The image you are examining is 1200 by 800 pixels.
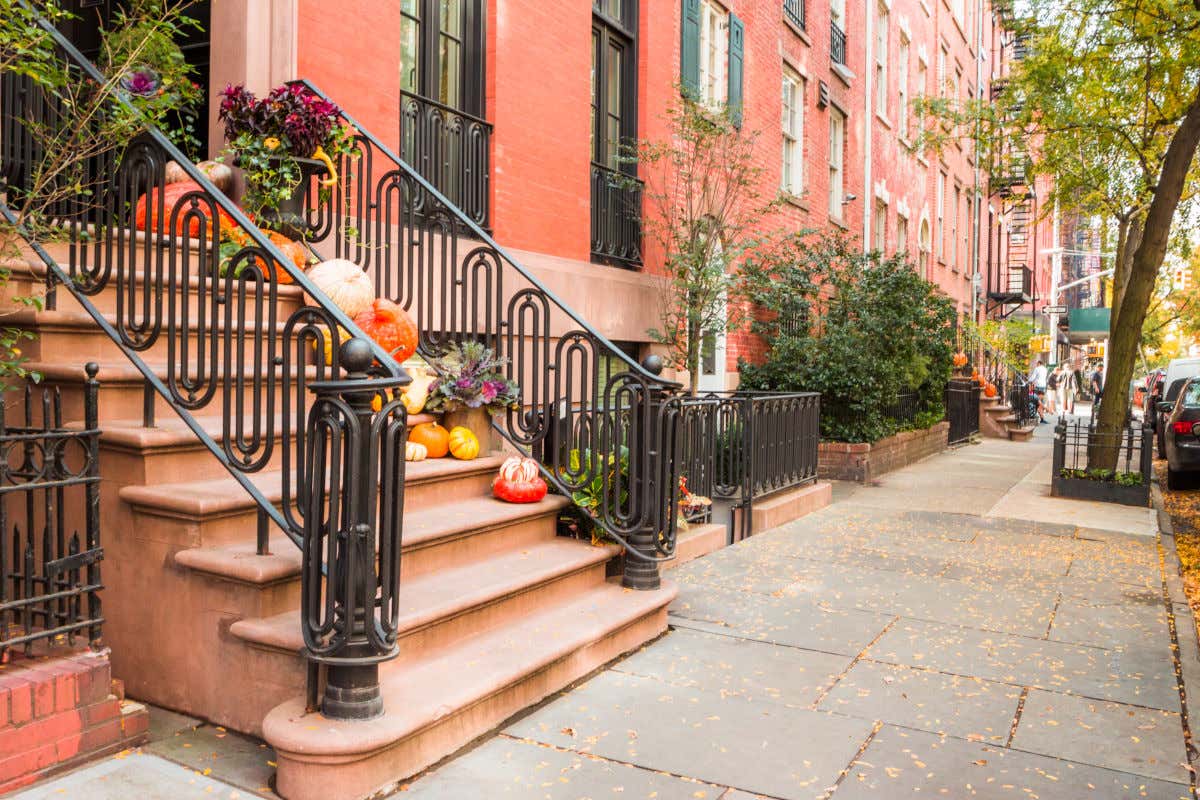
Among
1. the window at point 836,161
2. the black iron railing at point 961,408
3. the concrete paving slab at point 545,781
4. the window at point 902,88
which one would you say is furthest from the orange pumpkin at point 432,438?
the window at point 902,88

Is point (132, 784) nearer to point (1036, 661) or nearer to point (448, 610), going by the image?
point (448, 610)

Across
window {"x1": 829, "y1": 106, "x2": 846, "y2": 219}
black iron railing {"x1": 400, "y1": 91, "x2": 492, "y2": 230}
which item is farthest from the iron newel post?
window {"x1": 829, "y1": 106, "x2": 846, "y2": 219}

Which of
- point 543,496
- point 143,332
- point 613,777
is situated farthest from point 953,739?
point 143,332

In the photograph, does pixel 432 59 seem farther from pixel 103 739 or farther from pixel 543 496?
pixel 103 739

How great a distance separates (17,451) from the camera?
4.39 metres

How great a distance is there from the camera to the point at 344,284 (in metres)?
5.62

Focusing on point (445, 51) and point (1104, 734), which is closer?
point (1104, 734)

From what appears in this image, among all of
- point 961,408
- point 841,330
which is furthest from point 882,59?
point 841,330

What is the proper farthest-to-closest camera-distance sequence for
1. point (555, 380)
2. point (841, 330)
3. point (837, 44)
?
point (837, 44), point (841, 330), point (555, 380)

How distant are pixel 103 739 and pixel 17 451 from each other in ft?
5.35

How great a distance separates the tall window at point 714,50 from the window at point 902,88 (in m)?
10.6

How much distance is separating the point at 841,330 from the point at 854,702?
853 centimetres

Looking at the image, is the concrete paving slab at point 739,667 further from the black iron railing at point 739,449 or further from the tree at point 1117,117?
the tree at point 1117,117

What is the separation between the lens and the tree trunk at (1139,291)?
37.7 ft
